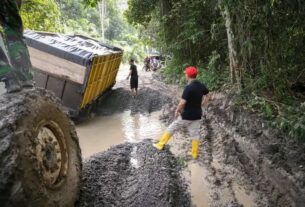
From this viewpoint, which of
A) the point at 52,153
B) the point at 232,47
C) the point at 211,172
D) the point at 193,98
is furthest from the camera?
the point at 232,47

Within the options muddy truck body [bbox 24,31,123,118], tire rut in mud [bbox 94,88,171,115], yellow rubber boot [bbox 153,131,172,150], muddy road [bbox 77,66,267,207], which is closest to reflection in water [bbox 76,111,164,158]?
muddy road [bbox 77,66,267,207]

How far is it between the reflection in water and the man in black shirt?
2063 mm

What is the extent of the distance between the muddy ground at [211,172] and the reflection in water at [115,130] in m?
1.64

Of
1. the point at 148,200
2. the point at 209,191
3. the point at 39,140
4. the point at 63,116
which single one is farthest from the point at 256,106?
the point at 39,140

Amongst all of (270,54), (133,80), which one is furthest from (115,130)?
(270,54)

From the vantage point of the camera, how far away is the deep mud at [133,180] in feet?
13.0

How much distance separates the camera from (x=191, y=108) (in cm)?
580

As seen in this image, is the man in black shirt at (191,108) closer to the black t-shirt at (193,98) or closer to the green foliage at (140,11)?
the black t-shirt at (193,98)

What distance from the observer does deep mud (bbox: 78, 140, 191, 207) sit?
395 cm

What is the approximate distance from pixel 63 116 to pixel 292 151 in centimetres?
301

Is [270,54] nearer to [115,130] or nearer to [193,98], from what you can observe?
[193,98]

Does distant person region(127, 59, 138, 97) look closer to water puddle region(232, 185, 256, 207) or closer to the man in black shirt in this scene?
the man in black shirt

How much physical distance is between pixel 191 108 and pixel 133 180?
5.84 feet

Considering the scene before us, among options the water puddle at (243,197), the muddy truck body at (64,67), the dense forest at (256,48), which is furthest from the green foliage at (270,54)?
the muddy truck body at (64,67)
